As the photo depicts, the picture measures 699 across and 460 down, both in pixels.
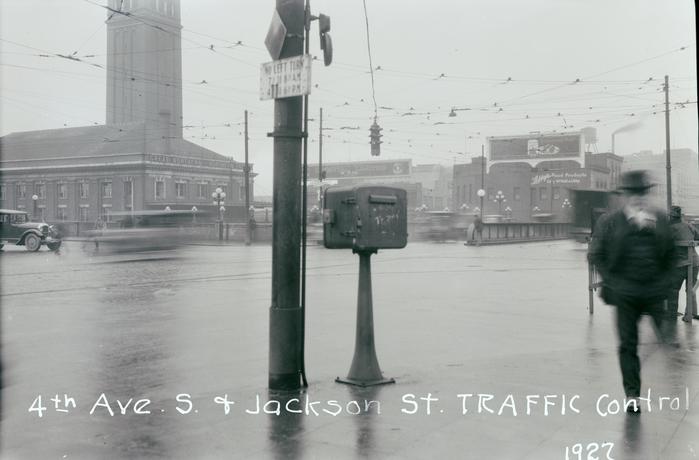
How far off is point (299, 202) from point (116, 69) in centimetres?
2548

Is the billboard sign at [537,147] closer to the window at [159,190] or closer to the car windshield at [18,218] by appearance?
the window at [159,190]

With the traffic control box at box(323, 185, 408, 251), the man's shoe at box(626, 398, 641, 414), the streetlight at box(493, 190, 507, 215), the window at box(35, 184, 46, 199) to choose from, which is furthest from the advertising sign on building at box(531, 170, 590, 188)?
the man's shoe at box(626, 398, 641, 414)

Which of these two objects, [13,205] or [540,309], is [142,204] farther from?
[540,309]

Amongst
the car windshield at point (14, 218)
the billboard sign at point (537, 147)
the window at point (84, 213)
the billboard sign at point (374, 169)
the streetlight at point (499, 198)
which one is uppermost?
the billboard sign at point (537, 147)

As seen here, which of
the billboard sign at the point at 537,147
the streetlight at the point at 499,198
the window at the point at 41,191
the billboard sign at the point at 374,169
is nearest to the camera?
the window at the point at 41,191

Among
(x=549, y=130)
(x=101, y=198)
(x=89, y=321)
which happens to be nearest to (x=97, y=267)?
(x=89, y=321)

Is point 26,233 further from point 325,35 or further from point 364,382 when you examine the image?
point 364,382

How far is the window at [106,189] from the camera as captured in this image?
6812 cm

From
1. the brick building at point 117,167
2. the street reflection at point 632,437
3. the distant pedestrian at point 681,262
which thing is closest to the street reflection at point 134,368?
the street reflection at point 632,437

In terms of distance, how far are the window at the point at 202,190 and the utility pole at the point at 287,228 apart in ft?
243

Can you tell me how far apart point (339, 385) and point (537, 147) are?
256ft

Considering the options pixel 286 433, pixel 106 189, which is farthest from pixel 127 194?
pixel 286 433

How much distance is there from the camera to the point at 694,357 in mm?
7500

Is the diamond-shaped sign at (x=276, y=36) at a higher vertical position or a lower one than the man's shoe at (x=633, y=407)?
higher
